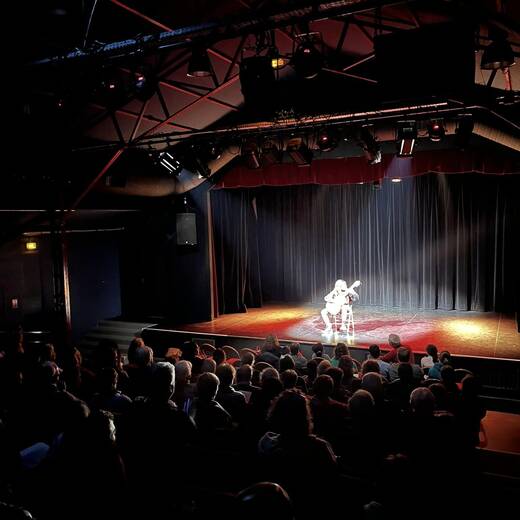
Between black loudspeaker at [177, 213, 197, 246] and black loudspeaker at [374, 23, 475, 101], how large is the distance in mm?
8180

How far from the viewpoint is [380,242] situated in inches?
576

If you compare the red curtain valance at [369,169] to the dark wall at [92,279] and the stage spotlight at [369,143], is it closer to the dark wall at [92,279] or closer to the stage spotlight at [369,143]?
the stage spotlight at [369,143]

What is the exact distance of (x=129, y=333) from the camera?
12.7 m

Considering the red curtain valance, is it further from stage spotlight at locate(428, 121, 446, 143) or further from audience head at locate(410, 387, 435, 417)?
audience head at locate(410, 387, 435, 417)

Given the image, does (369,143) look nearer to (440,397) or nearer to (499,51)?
(499,51)

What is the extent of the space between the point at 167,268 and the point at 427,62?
9.85 m

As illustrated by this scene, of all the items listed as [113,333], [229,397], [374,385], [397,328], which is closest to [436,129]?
[397,328]

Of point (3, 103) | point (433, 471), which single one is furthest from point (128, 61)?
point (433, 471)

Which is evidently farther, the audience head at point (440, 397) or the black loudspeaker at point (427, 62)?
the audience head at point (440, 397)

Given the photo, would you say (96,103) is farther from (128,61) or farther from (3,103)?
(128,61)

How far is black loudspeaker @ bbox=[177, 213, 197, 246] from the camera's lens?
12159 millimetres

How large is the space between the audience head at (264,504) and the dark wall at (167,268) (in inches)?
434

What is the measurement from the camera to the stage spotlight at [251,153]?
991 centimetres

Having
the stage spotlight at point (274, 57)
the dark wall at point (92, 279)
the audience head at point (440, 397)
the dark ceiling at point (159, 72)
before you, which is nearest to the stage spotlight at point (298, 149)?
the dark ceiling at point (159, 72)
